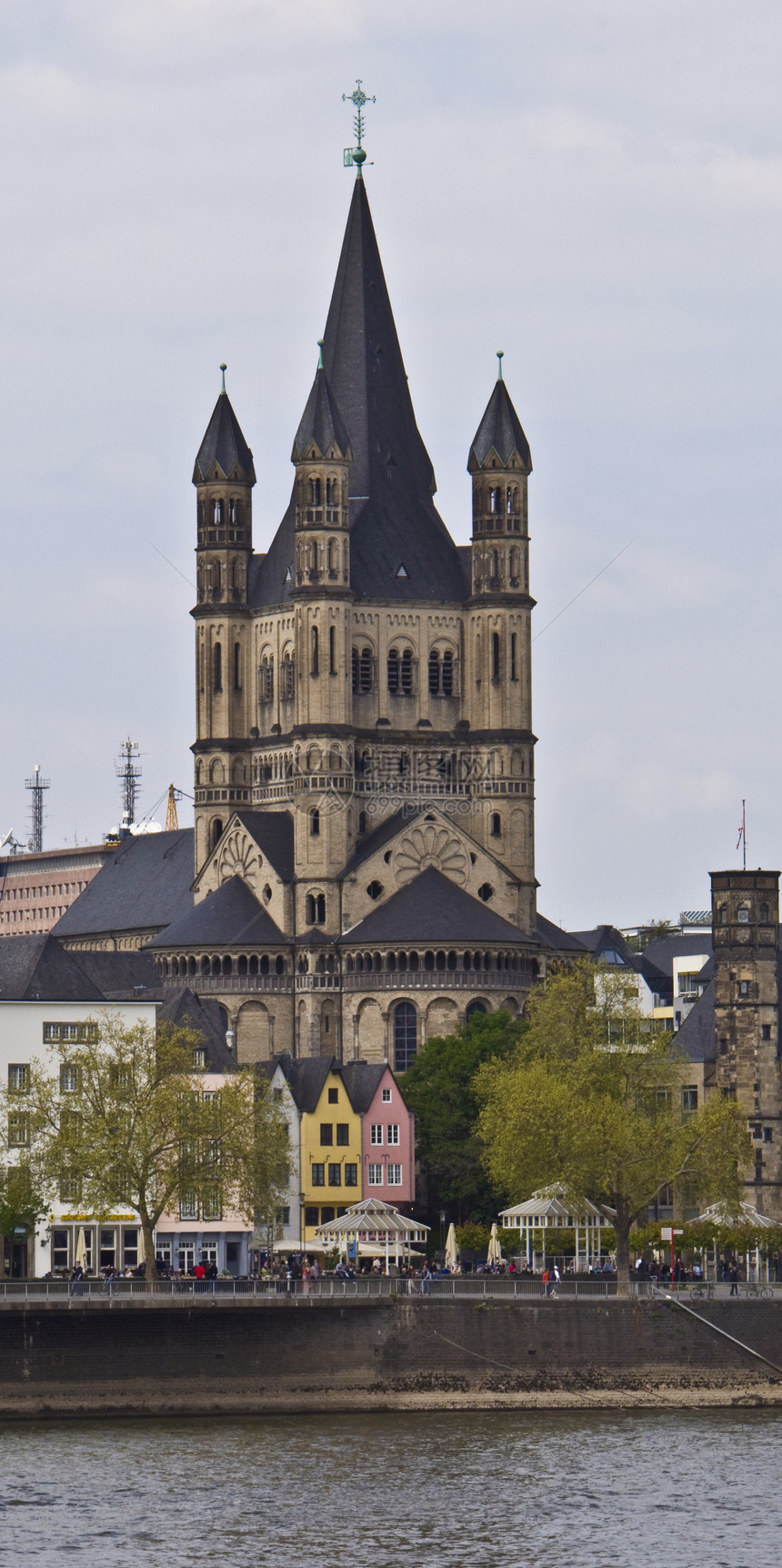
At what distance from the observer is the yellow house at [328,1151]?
16050 centimetres

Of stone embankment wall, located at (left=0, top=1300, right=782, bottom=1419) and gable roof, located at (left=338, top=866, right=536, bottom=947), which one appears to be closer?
stone embankment wall, located at (left=0, top=1300, right=782, bottom=1419)

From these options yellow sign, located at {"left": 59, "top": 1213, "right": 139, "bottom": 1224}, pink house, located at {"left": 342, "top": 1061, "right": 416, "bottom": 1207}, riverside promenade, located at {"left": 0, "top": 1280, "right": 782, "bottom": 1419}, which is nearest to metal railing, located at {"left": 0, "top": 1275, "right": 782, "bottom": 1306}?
riverside promenade, located at {"left": 0, "top": 1280, "right": 782, "bottom": 1419}

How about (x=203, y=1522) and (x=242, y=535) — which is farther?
(x=242, y=535)

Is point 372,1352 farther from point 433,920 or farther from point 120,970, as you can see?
point 120,970

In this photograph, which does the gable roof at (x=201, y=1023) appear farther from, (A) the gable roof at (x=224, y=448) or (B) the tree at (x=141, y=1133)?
(A) the gable roof at (x=224, y=448)

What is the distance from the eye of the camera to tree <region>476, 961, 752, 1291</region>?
415 feet

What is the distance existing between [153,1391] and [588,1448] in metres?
14.3

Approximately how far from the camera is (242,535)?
194500 millimetres

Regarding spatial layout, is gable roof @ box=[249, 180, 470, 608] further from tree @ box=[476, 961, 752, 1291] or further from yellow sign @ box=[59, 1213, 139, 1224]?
yellow sign @ box=[59, 1213, 139, 1224]

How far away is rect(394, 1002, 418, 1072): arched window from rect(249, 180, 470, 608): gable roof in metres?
22.8

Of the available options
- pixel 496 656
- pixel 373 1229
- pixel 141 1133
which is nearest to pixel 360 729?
pixel 496 656

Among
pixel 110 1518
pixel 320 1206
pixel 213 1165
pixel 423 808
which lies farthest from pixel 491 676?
pixel 110 1518

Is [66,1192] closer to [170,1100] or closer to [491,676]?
[170,1100]

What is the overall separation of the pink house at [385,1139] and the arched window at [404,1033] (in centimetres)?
1351
